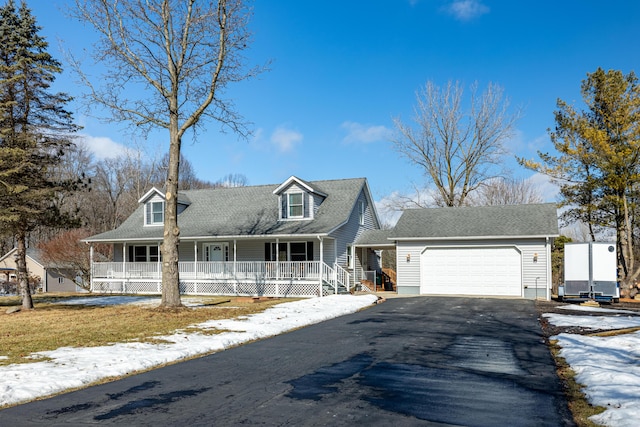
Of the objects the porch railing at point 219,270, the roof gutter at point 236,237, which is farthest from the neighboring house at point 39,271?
the roof gutter at point 236,237

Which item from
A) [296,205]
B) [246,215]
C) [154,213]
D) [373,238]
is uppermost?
[296,205]

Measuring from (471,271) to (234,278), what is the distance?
36.0ft

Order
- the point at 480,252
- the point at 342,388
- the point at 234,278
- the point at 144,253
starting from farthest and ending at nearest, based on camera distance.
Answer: the point at 144,253
the point at 234,278
the point at 480,252
the point at 342,388

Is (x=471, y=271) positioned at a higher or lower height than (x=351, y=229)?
lower

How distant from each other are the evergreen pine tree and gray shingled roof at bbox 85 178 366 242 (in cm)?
764

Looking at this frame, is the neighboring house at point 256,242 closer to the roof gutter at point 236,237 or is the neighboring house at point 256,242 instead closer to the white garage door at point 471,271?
the roof gutter at point 236,237

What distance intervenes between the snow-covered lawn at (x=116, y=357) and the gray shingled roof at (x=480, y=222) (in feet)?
33.2

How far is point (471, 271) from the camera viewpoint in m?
22.2

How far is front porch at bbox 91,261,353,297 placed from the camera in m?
23.2

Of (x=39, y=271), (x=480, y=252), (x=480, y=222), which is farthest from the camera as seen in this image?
(x=39, y=271)

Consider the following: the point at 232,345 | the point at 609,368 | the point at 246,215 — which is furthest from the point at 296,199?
the point at 609,368

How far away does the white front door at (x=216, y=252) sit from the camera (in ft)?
87.8

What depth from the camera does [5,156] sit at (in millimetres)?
15320

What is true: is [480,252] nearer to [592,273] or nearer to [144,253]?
[592,273]
